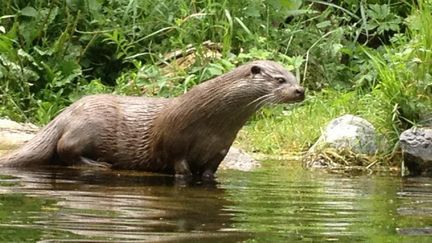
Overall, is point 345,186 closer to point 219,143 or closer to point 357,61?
→ point 219,143

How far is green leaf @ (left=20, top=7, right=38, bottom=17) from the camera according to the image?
26.0 ft

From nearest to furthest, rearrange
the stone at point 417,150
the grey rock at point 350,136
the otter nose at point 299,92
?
the otter nose at point 299,92 < the stone at point 417,150 < the grey rock at point 350,136

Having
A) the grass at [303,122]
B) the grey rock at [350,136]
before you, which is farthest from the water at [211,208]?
the grass at [303,122]

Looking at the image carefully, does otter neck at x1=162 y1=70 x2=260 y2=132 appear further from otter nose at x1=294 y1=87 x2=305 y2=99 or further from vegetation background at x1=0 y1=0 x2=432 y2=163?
vegetation background at x1=0 y1=0 x2=432 y2=163

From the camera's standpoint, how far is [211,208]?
3426 millimetres

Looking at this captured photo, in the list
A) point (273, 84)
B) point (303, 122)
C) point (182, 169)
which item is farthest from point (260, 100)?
point (303, 122)

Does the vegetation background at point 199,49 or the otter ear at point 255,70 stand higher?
the otter ear at point 255,70

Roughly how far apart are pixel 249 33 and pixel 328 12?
1263 mm

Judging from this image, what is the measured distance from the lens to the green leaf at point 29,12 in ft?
26.0

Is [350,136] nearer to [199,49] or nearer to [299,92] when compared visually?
[299,92]

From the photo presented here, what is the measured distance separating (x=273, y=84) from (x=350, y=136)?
1.10 metres

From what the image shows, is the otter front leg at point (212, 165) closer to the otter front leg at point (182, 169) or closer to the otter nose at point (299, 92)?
the otter front leg at point (182, 169)

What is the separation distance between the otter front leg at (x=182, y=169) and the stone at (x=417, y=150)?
125 centimetres

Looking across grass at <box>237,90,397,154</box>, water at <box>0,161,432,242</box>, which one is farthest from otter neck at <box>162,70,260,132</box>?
grass at <box>237,90,397,154</box>
